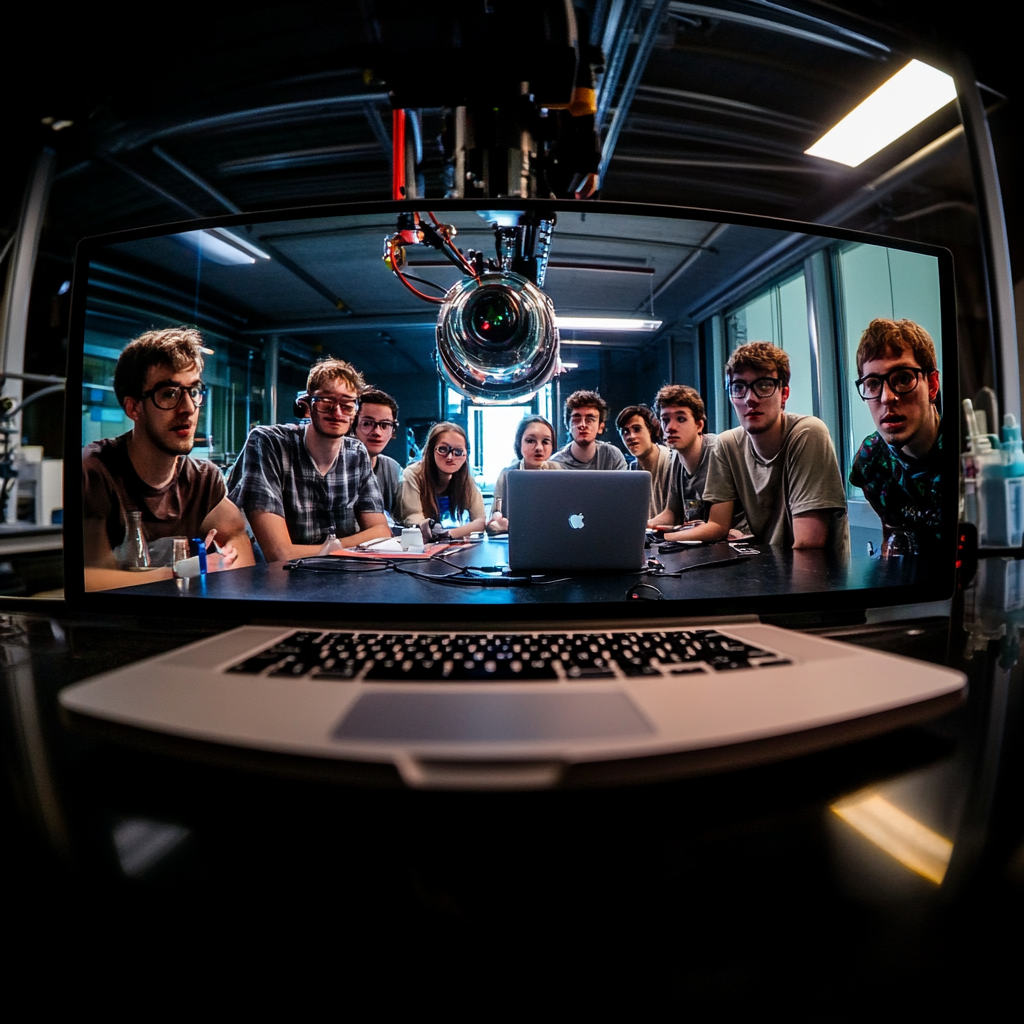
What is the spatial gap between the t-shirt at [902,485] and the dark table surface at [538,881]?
0.36 meters

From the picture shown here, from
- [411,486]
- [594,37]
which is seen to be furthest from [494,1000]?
[594,37]

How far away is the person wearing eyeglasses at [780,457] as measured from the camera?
64 centimetres

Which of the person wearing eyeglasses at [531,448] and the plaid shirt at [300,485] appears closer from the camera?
the plaid shirt at [300,485]

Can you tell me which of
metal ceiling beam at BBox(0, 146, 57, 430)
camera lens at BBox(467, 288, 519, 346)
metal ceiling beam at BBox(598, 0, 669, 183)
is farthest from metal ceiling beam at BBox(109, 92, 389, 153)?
camera lens at BBox(467, 288, 519, 346)

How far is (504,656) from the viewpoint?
16.0 inches

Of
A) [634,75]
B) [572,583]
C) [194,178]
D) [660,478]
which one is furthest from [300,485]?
[194,178]

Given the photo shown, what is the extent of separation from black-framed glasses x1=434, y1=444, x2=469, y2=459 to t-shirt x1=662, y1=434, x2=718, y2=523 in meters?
0.29

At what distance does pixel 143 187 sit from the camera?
2.44 m

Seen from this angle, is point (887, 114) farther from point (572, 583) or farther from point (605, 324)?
point (572, 583)

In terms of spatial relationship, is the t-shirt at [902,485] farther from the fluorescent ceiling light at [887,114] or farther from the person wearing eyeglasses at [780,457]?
the fluorescent ceiling light at [887,114]

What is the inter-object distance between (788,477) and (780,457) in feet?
0.10

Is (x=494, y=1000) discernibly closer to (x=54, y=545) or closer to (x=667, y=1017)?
(x=667, y=1017)

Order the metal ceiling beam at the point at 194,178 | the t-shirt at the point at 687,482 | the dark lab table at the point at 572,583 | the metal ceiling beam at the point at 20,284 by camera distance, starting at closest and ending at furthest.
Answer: the dark lab table at the point at 572,583, the t-shirt at the point at 687,482, the metal ceiling beam at the point at 20,284, the metal ceiling beam at the point at 194,178

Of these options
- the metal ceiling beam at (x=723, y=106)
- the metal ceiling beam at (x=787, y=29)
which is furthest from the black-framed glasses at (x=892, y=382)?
the metal ceiling beam at (x=723, y=106)
